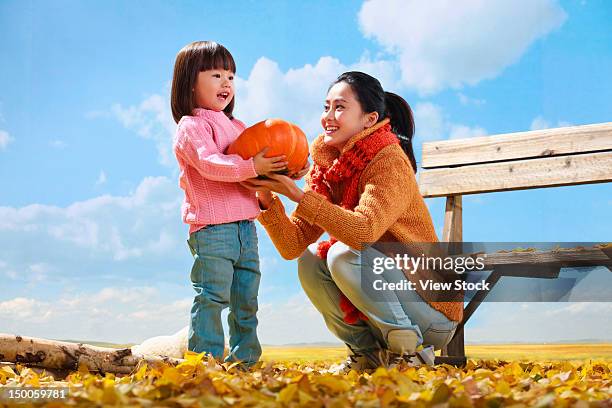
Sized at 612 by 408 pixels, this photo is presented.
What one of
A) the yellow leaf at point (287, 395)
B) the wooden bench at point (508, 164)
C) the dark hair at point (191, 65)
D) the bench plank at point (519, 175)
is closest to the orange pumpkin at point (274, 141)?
the dark hair at point (191, 65)

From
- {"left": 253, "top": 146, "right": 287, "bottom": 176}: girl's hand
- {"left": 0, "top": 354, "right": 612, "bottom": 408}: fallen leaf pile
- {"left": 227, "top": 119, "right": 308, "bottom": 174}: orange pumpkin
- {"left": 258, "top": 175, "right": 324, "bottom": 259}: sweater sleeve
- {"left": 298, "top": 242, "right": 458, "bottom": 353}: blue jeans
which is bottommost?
{"left": 0, "top": 354, "right": 612, "bottom": 408}: fallen leaf pile

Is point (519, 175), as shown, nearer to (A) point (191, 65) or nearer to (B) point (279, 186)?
(B) point (279, 186)

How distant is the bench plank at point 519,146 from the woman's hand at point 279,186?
70.4 inches

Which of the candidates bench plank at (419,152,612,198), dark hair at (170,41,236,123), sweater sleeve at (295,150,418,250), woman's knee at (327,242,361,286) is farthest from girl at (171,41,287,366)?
bench plank at (419,152,612,198)

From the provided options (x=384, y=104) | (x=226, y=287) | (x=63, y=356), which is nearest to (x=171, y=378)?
(x=226, y=287)

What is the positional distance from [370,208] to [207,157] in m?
0.63

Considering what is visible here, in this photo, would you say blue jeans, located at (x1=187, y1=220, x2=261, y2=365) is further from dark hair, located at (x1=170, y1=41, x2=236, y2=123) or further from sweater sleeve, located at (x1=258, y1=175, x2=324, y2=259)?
dark hair, located at (x1=170, y1=41, x2=236, y2=123)

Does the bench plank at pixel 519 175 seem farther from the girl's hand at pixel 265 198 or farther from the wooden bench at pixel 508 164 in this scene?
the girl's hand at pixel 265 198

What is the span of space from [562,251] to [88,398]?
2317 mm

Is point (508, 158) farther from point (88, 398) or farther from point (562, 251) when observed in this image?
point (88, 398)

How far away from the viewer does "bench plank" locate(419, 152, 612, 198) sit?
3.67 m

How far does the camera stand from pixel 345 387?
161 cm

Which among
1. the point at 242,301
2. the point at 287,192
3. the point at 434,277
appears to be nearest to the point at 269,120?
the point at 287,192

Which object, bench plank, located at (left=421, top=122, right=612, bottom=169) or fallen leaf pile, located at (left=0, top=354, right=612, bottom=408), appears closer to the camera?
fallen leaf pile, located at (left=0, top=354, right=612, bottom=408)
